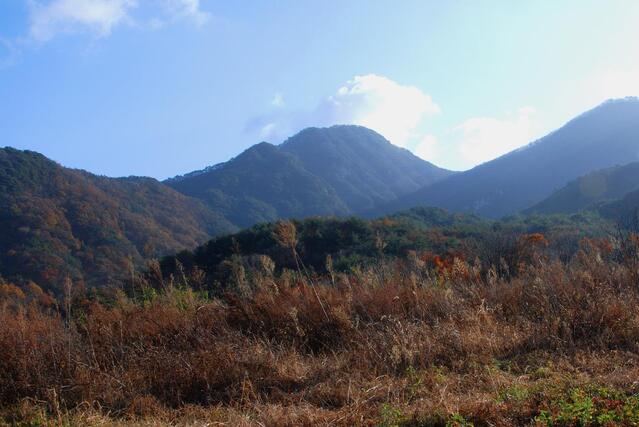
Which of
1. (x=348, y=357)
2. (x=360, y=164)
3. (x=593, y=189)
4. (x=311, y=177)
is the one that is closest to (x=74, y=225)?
(x=348, y=357)

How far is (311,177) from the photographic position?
114750 millimetres

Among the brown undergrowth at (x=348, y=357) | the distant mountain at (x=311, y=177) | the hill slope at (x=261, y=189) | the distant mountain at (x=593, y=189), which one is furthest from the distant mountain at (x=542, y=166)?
the brown undergrowth at (x=348, y=357)

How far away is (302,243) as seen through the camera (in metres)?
29.9

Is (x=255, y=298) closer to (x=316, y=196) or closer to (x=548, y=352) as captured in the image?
(x=548, y=352)

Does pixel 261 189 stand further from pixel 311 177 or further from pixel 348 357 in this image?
pixel 348 357

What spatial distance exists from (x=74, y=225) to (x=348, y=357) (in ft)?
154

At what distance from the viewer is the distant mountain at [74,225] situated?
121 ft

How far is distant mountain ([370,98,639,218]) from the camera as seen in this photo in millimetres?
A: 94188

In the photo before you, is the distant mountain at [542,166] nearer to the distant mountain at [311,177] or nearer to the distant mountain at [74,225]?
the distant mountain at [311,177]

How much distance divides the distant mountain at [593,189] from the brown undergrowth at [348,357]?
5885 centimetres

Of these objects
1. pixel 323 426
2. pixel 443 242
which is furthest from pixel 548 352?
pixel 443 242

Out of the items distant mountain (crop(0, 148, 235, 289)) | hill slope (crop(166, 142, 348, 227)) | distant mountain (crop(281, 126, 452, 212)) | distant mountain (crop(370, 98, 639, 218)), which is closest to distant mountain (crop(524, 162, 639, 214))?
distant mountain (crop(370, 98, 639, 218))

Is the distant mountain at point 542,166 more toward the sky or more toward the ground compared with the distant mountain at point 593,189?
more toward the sky

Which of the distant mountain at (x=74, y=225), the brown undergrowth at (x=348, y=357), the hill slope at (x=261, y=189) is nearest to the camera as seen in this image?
the brown undergrowth at (x=348, y=357)
